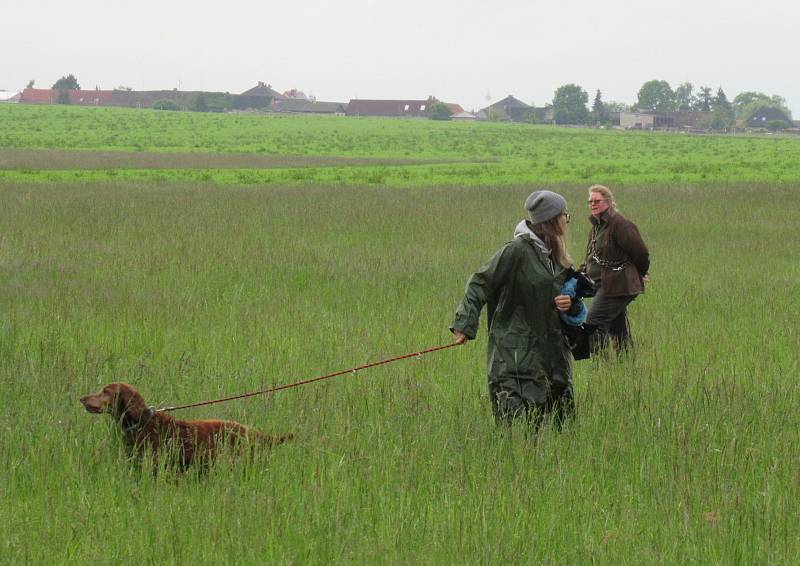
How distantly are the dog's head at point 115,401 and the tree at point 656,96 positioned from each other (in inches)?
7234

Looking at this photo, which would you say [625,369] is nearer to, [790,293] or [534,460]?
[534,460]

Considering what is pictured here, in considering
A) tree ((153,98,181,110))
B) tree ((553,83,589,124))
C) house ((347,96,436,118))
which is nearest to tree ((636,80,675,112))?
tree ((553,83,589,124))

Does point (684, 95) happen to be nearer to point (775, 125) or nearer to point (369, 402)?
point (775, 125)

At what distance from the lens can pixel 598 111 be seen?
14862 cm

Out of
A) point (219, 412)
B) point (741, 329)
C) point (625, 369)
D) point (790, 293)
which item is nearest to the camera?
point (219, 412)

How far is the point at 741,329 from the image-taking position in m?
9.49

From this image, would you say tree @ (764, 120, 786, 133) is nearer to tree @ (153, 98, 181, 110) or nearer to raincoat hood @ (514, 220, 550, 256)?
tree @ (153, 98, 181, 110)

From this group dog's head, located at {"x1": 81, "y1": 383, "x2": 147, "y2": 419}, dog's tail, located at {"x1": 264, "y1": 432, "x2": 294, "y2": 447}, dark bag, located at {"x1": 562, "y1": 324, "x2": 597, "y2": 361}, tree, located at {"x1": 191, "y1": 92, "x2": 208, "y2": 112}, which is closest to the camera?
dog's head, located at {"x1": 81, "y1": 383, "x2": 147, "y2": 419}

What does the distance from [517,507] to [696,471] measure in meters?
1.10

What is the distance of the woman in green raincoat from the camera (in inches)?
221

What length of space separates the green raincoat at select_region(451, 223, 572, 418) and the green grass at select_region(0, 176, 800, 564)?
313 millimetres

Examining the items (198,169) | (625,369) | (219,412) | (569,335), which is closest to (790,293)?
(625,369)

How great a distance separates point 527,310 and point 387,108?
5816 inches

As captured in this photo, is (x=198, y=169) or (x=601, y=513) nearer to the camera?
(x=601, y=513)
